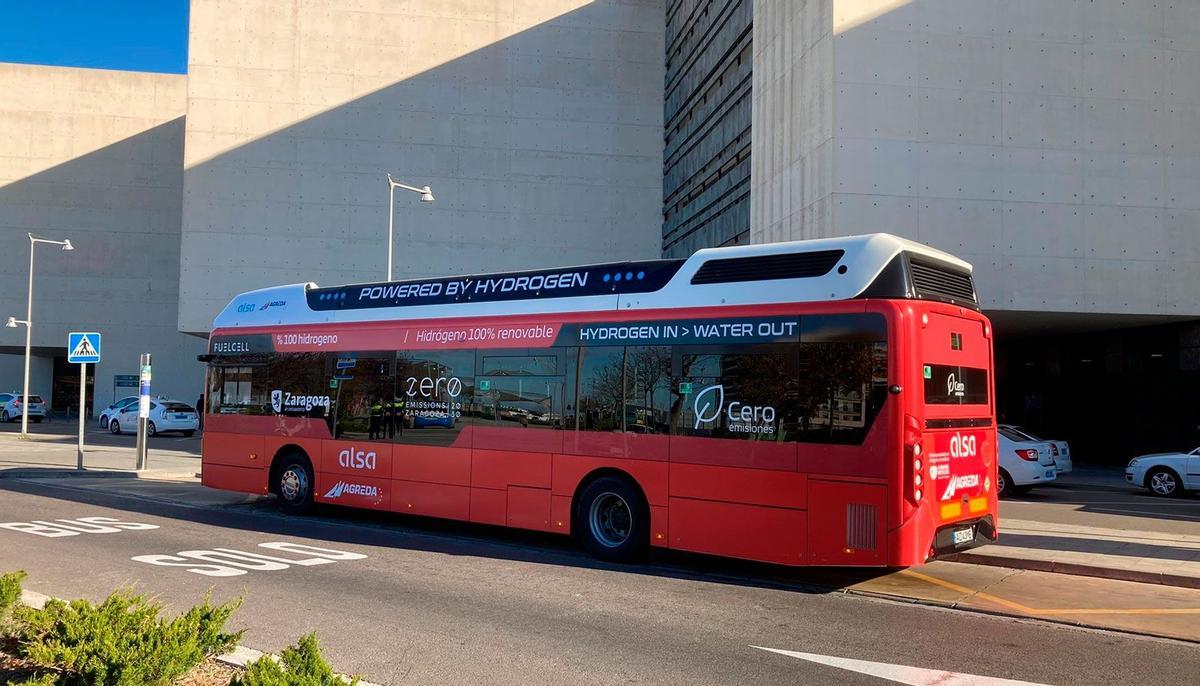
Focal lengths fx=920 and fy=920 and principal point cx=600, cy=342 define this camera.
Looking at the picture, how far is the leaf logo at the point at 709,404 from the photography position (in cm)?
937

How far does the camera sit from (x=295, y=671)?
14.3 ft

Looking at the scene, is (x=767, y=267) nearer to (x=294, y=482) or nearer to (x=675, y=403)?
(x=675, y=403)

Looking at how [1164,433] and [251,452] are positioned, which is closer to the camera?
[251,452]

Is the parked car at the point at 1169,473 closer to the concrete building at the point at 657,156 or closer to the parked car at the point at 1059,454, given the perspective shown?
the parked car at the point at 1059,454

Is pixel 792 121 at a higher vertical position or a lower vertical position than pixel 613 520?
higher

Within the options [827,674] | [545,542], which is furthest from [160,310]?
[827,674]

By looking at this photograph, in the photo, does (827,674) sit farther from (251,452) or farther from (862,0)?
(862,0)

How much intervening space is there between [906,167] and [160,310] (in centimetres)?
4622

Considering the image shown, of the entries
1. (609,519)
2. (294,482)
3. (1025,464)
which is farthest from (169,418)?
(1025,464)

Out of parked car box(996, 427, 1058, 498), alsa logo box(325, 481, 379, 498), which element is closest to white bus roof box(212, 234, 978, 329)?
alsa logo box(325, 481, 379, 498)

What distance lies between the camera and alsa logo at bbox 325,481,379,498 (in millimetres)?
12547

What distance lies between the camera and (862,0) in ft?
76.4

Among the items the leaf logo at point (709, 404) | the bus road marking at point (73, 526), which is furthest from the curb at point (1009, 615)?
the bus road marking at point (73, 526)

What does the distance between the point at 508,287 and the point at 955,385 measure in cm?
542
